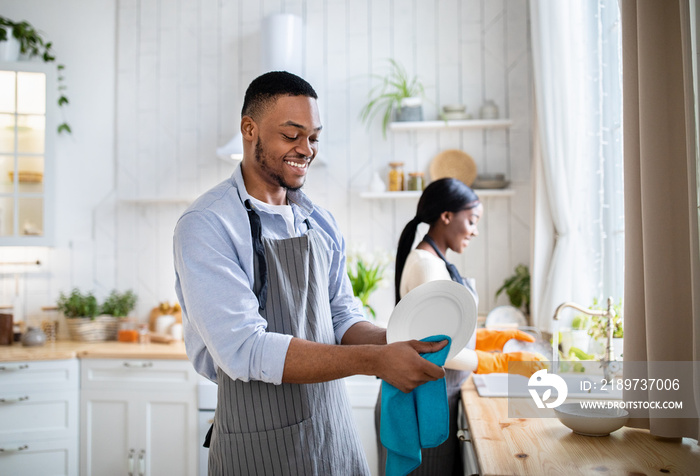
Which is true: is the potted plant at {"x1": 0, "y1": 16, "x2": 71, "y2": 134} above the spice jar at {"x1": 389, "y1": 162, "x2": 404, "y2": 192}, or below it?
above

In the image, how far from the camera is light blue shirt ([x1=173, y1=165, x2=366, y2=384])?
124 centimetres

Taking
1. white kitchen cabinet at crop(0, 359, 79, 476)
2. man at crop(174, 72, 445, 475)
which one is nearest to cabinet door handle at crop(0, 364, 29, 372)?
white kitchen cabinet at crop(0, 359, 79, 476)

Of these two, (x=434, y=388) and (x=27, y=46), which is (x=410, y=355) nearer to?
(x=434, y=388)

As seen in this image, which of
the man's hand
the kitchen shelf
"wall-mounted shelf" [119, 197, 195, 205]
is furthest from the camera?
"wall-mounted shelf" [119, 197, 195, 205]

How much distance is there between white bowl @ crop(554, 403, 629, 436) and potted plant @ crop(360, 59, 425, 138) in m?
2.33

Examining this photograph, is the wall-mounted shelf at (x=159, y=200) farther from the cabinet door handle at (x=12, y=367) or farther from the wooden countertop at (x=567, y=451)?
the wooden countertop at (x=567, y=451)

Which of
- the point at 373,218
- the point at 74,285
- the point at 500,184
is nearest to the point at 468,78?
the point at 500,184

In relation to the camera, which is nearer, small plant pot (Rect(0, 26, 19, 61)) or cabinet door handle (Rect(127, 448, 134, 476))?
cabinet door handle (Rect(127, 448, 134, 476))

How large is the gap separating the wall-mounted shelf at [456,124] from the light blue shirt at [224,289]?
2.20 meters

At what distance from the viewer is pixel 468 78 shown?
365 centimetres

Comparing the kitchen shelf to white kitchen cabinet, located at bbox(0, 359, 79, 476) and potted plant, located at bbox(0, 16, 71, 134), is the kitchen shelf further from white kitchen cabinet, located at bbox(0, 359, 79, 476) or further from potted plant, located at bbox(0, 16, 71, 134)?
potted plant, located at bbox(0, 16, 71, 134)

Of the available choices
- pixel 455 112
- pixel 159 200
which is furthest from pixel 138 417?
pixel 455 112

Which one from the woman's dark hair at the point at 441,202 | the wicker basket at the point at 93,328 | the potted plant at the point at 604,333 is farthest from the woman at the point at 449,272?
the wicker basket at the point at 93,328

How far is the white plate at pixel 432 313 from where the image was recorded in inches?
52.6
